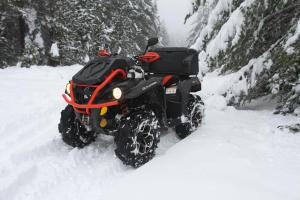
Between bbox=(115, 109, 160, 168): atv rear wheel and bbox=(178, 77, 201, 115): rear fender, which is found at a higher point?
bbox=(178, 77, 201, 115): rear fender

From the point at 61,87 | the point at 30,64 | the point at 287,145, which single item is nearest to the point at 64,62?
the point at 30,64

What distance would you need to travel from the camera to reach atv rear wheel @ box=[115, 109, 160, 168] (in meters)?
4.46

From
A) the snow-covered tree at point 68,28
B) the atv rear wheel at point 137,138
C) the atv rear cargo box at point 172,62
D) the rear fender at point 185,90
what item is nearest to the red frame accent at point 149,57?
the atv rear cargo box at point 172,62

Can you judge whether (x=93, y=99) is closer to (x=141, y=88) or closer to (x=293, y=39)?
(x=141, y=88)

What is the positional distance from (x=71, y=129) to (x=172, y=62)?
6.82 feet

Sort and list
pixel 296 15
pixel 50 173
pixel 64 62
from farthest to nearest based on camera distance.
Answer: pixel 64 62, pixel 296 15, pixel 50 173

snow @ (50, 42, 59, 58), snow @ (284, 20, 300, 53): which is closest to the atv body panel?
snow @ (284, 20, 300, 53)

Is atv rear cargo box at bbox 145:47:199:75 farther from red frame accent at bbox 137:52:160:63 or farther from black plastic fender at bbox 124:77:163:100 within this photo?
black plastic fender at bbox 124:77:163:100

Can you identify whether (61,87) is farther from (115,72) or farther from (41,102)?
(115,72)

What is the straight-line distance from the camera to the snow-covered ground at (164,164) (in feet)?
12.2

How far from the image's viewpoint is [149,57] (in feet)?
19.1

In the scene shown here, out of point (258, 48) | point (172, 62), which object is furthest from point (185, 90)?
point (258, 48)

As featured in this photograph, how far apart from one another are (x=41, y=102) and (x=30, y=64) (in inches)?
309

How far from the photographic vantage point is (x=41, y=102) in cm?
762
